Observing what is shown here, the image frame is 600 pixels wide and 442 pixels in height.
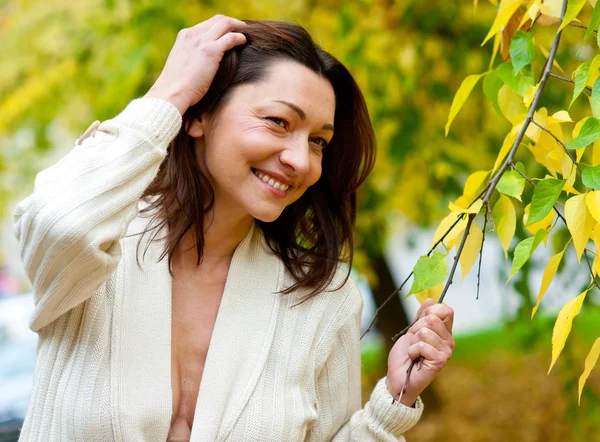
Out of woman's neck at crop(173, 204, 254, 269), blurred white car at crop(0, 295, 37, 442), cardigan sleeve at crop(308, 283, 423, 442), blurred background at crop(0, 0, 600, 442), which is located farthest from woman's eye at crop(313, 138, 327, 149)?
blurred white car at crop(0, 295, 37, 442)

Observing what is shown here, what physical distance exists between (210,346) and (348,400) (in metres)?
0.39

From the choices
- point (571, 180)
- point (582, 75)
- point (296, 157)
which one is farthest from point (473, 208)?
point (296, 157)

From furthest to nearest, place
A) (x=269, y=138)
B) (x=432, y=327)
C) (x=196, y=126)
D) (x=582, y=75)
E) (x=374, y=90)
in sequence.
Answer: (x=374, y=90) → (x=196, y=126) → (x=269, y=138) → (x=432, y=327) → (x=582, y=75)

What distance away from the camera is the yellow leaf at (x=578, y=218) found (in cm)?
136

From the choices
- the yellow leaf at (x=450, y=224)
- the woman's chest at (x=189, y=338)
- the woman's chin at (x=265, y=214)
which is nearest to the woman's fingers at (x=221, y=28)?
the woman's chin at (x=265, y=214)

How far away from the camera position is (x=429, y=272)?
4.85ft

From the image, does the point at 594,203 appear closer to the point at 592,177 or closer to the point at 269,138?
the point at 592,177

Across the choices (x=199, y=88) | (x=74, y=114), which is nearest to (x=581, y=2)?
(x=199, y=88)

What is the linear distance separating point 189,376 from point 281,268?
1.17 feet

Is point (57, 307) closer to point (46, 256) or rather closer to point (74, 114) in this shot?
point (46, 256)

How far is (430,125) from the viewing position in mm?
3779

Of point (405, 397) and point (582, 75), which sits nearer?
point (582, 75)

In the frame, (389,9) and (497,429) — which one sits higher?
(389,9)

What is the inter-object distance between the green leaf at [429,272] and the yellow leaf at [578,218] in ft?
0.74
